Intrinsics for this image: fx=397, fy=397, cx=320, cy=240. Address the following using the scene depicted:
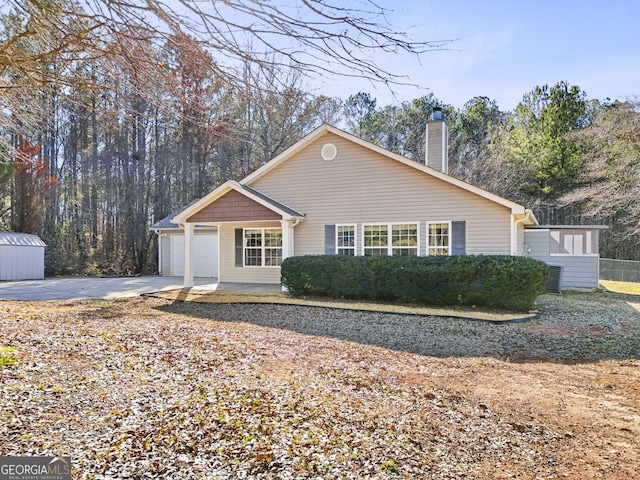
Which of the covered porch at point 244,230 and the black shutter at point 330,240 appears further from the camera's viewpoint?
the black shutter at point 330,240

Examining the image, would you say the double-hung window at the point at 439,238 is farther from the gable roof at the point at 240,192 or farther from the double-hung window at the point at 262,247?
the double-hung window at the point at 262,247

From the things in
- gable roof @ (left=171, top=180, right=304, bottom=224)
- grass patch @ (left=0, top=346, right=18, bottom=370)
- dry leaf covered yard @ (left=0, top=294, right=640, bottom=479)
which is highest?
gable roof @ (left=171, top=180, right=304, bottom=224)

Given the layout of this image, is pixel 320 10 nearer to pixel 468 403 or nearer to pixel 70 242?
pixel 468 403

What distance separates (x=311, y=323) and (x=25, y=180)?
18661 mm

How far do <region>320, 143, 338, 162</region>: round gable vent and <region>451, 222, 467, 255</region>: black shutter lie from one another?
4.50m

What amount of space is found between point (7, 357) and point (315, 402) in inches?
132

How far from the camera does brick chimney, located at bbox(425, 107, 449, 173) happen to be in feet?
46.8

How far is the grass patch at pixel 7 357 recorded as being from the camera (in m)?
4.09

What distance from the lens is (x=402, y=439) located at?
10.4ft

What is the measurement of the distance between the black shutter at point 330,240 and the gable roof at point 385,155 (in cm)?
287

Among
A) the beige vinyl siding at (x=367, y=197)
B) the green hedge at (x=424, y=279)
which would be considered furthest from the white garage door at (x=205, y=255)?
the green hedge at (x=424, y=279)

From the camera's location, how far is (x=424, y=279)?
10.2 m

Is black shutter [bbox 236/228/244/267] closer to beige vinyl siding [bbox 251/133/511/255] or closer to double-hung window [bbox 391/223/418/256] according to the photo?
beige vinyl siding [bbox 251/133/511/255]

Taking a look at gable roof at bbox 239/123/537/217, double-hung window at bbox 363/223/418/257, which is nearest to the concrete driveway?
double-hung window at bbox 363/223/418/257
